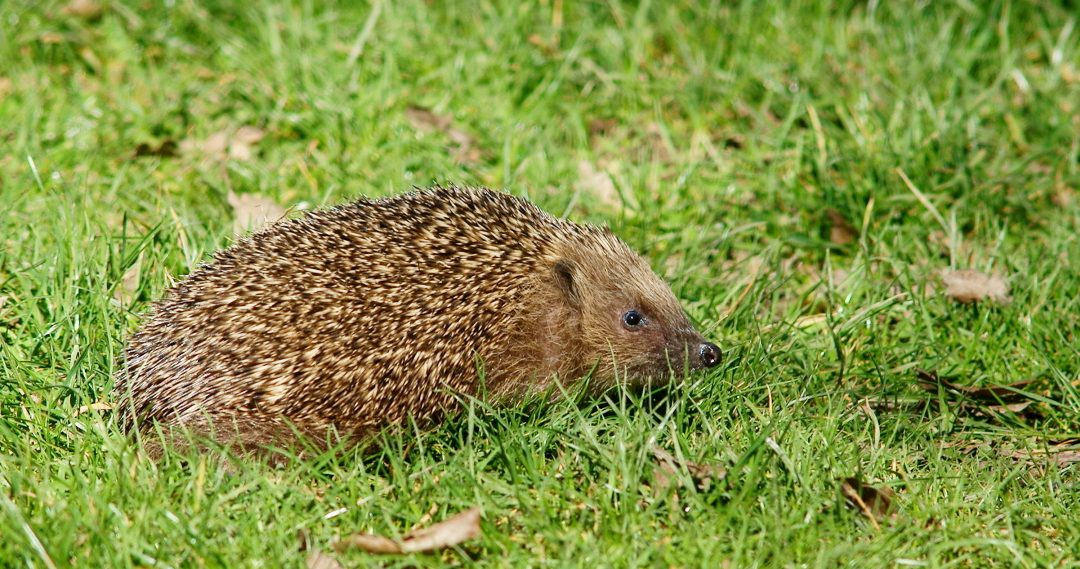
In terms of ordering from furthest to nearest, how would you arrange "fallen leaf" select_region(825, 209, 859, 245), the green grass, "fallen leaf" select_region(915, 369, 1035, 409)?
"fallen leaf" select_region(825, 209, 859, 245)
"fallen leaf" select_region(915, 369, 1035, 409)
the green grass

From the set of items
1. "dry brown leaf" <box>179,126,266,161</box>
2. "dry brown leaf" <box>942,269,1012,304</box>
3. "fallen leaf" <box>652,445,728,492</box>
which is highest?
"dry brown leaf" <box>179,126,266,161</box>

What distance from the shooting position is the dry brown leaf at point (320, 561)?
4.11 metres

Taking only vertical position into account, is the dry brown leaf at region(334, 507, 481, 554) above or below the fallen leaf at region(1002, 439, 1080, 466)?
above

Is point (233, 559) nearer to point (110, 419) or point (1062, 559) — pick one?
point (110, 419)

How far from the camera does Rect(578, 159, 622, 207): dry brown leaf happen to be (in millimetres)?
7148

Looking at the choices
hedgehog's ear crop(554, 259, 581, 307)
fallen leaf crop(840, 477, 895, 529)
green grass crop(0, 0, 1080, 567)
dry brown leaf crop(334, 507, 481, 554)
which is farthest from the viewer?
hedgehog's ear crop(554, 259, 581, 307)

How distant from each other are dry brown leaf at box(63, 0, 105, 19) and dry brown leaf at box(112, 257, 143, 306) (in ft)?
9.56

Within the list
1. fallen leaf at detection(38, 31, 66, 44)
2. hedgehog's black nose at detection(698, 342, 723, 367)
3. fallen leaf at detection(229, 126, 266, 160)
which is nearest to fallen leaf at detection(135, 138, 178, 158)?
fallen leaf at detection(229, 126, 266, 160)

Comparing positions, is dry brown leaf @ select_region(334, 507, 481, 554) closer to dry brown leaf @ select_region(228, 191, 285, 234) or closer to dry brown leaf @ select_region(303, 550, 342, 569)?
dry brown leaf @ select_region(303, 550, 342, 569)

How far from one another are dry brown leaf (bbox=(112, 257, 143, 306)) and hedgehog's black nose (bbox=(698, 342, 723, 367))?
2772 millimetres

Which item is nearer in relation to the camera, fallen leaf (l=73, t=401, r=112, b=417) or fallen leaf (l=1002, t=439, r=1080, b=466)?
fallen leaf (l=73, t=401, r=112, b=417)

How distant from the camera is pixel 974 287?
6277 mm

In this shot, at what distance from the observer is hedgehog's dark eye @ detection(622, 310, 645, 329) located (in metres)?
5.48

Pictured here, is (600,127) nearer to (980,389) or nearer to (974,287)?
(974,287)
